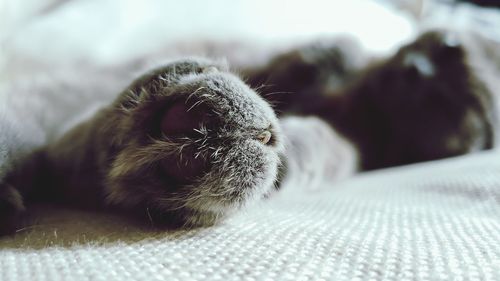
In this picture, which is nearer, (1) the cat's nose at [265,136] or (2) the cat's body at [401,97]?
(1) the cat's nose at [265,136]

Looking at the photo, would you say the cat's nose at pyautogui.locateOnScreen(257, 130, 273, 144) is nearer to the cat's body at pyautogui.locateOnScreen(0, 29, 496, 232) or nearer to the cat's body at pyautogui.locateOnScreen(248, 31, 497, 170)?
the cat's body at pyautogui.locateOnScreen(0, 29, 496, 232)

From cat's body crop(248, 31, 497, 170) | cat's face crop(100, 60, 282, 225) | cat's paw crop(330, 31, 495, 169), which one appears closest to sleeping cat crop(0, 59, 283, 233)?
cat's face crop(100, 60, 282, 225)

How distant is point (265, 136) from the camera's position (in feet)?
1.59

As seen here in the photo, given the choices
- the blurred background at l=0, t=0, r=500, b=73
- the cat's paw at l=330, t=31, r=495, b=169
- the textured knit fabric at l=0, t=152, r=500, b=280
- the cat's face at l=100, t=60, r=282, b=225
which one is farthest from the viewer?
the blurred background at l=0, t=0, r=500, b=73

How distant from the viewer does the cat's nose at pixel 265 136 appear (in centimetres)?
48

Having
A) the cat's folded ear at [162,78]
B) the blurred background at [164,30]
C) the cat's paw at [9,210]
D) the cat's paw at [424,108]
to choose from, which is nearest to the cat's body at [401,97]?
the cat's paw at [424,108]

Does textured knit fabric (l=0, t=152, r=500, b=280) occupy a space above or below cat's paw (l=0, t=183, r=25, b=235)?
below

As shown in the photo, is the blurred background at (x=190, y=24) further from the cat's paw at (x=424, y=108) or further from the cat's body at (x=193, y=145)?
the cat's body at (x=193, y=145)

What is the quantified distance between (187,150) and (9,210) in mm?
195

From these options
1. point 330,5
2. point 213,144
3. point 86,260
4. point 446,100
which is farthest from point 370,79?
point 86,260

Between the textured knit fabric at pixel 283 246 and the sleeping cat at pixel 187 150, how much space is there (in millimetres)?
28

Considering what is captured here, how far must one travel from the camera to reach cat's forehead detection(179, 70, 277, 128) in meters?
0.46

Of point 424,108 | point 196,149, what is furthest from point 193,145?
point 424,108

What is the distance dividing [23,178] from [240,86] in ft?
0.95
